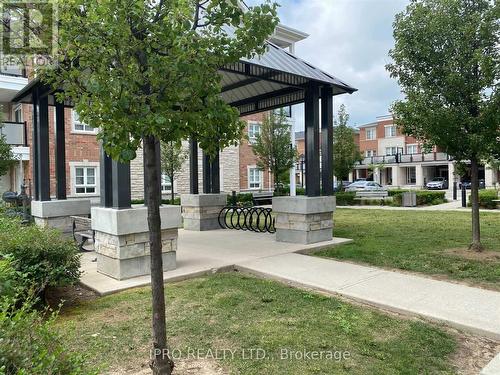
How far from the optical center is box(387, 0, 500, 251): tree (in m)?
7.14

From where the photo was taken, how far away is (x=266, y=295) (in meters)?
5.32

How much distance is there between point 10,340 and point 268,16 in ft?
8.92

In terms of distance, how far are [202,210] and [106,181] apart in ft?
18.9

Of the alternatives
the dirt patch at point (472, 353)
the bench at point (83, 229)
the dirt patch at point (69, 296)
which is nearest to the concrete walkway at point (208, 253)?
the dirt patch at point (69, 296)

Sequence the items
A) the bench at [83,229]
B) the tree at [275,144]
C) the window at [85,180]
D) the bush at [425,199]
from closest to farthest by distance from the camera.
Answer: the bench at [83,229] → the window at [85,180] → the bush at [425,199] → the tree at [275,144]

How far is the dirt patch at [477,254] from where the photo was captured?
726cm

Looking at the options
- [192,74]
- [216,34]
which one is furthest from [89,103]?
[216,34]

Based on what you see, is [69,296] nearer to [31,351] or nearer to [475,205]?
[31,351]

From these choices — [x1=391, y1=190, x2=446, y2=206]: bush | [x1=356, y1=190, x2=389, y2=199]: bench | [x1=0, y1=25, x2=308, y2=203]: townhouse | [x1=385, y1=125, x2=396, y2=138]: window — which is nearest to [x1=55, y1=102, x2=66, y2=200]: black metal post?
[x1=0, y1=25, x2=308, y2=203]: townhouse

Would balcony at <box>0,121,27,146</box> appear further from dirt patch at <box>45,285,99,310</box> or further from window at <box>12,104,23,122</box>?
dirt patch at <box>45,285,99,310</box>

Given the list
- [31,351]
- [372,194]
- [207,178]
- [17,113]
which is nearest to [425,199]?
[372,194]

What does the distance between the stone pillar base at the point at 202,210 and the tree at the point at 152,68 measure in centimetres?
880

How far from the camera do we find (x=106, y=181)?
20.5ft

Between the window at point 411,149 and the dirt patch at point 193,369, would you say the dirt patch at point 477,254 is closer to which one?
the dirt patch at point 193,369
